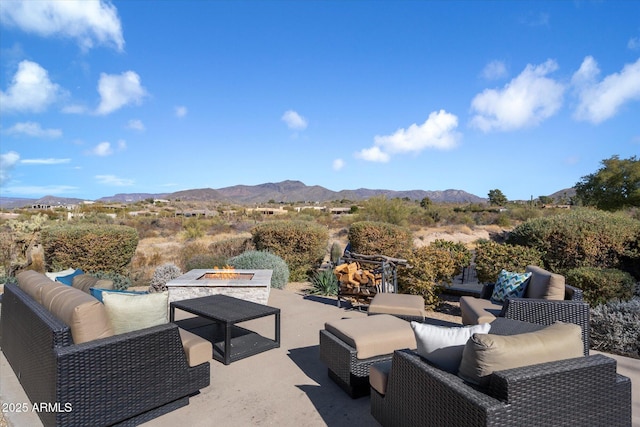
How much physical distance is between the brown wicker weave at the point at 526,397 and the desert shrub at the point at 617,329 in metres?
3.00

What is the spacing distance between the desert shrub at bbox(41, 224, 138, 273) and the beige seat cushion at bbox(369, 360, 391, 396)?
25.4 feet

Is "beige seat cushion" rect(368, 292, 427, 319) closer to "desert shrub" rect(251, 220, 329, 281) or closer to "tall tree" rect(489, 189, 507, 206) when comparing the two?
"desert shrub" rect(251, 220, 329, 281)

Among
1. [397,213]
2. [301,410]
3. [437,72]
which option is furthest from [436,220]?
[301,410]

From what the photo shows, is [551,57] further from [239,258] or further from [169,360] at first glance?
[169,360]

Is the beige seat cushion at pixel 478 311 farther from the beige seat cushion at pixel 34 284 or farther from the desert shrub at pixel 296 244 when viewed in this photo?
the desert shrub at pixel 296 244

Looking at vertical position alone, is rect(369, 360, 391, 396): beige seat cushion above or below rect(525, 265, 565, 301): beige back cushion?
below

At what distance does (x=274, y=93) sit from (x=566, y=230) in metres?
13.5

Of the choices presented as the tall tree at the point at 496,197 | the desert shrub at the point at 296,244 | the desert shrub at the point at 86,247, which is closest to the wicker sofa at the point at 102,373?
the desert shrub at the point at 86,247

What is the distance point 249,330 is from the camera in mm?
5449

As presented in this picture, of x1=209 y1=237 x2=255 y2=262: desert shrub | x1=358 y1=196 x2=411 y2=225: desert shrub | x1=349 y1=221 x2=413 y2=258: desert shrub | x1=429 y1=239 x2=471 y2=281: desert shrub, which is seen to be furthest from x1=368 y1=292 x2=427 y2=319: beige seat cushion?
x1=358 y1=196 x2=411 y2=225: desert shrub

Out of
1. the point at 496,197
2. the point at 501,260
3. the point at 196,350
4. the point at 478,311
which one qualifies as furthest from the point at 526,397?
the point at 496,197

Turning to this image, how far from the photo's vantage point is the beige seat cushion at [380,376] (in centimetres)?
288

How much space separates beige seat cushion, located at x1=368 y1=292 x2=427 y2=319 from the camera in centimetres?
507

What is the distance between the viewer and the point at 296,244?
32.0ft
